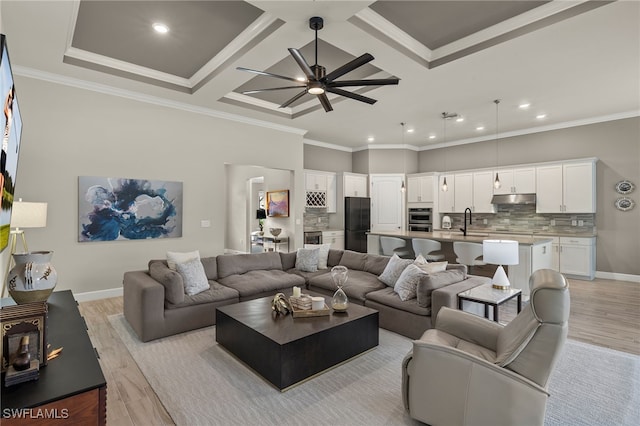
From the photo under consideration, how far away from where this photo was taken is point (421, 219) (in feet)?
28.6

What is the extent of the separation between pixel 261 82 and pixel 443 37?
2.65 meters

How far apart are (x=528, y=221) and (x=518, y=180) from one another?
979 mm

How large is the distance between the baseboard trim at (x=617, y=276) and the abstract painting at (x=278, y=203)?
6.51m

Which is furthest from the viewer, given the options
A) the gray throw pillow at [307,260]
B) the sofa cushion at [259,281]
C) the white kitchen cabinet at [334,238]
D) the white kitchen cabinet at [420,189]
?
the white kitchen cabinet at [420,189]

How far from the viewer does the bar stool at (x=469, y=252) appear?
4844mm

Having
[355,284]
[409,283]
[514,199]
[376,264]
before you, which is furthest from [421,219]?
[409,283]

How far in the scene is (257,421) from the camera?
2.09 metres

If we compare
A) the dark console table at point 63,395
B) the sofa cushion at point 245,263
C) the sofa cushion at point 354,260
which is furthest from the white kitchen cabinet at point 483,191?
the dark console table at point 63,395

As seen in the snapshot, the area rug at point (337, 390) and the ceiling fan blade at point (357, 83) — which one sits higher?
the ceiling fan blade at point (357, 83)

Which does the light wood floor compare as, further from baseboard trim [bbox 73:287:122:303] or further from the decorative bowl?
the decorative bowl

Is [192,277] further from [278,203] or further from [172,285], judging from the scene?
[278,203]

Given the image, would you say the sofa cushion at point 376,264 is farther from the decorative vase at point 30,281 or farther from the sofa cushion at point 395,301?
the decorative vase at point 30,281

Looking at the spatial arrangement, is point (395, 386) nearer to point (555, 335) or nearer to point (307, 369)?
point (307, 369)

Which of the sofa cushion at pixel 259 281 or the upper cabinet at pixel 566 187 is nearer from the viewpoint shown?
the sofa cushion at pixel 259 281
